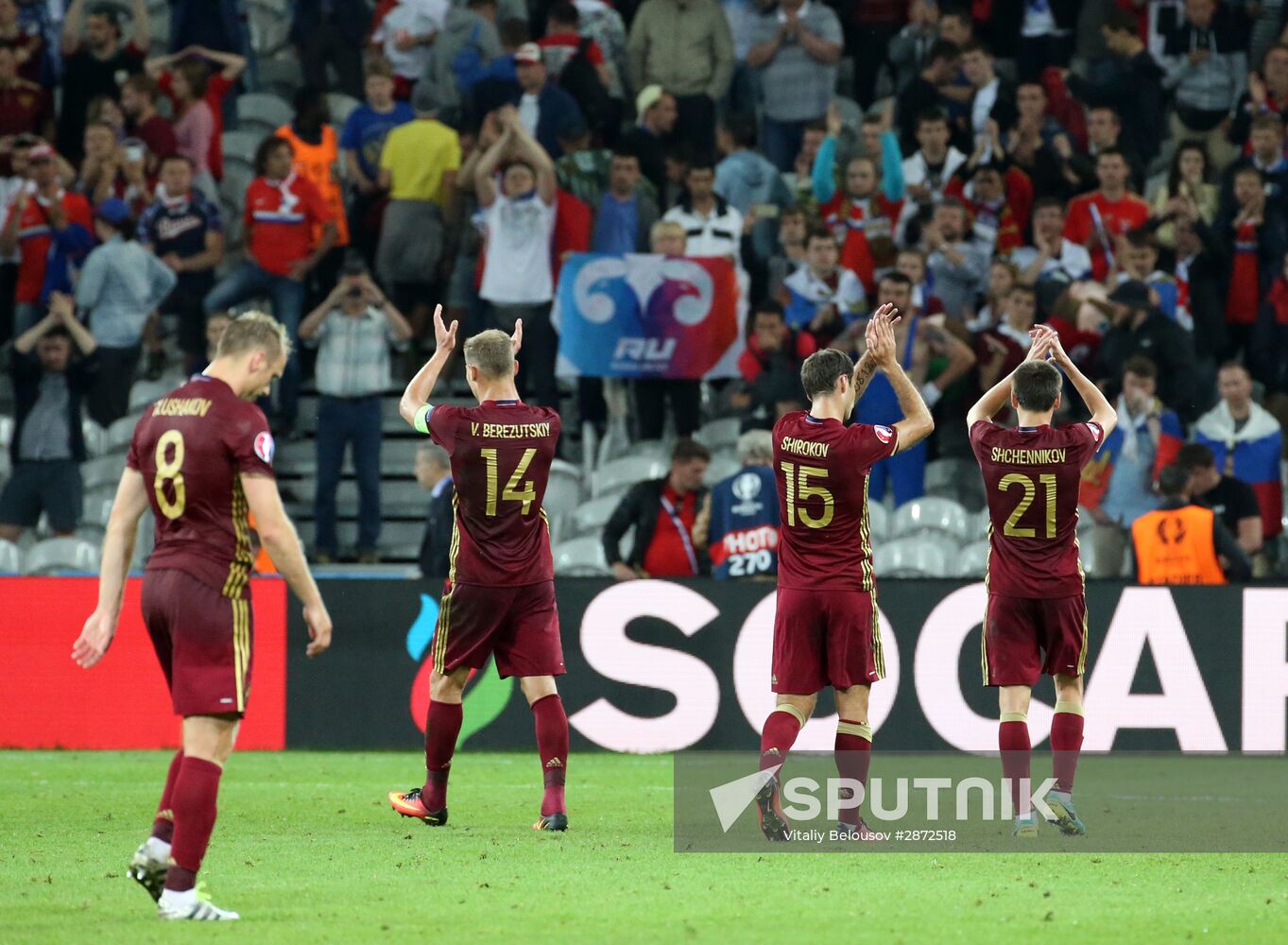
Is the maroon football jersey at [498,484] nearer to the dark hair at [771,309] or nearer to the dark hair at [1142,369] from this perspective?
the dark hair at [771,309]

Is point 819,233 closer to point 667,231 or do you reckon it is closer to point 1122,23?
point 667,231

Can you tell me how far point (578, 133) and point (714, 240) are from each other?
158 centimetres

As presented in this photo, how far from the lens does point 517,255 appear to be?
1648cm

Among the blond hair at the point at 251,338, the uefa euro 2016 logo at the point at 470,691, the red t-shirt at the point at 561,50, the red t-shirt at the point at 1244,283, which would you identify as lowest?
the uefa euro 2016 logo at the point at 470,691

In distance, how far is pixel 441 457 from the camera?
13.8 meters

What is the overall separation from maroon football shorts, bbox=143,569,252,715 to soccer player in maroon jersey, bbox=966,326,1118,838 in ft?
12.7

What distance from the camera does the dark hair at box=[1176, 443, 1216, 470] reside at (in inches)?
542

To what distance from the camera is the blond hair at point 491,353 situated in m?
8.73

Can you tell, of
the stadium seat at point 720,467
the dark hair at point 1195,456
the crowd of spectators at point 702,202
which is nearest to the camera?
the dark hair at point 1195,456

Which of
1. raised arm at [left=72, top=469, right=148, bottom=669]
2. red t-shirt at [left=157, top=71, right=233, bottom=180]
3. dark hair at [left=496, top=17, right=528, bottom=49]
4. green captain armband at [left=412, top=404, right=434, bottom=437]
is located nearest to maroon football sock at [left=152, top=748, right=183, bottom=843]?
raised arm at [left=72, top=469, right=148, bottom=669]

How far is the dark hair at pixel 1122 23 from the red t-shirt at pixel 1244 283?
269cm

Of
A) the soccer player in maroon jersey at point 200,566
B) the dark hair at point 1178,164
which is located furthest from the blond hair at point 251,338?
the dark hair at point 1178,164

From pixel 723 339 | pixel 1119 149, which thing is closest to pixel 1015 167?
pixel 1119 149

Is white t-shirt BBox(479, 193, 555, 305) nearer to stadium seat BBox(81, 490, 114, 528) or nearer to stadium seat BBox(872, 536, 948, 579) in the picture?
stadium seat BBox(81, 490, 114, 528)
